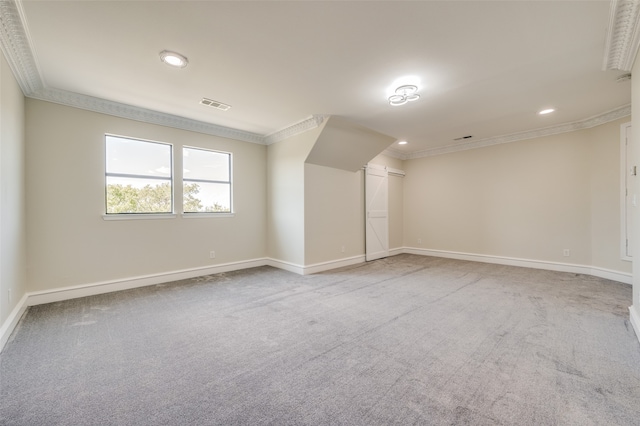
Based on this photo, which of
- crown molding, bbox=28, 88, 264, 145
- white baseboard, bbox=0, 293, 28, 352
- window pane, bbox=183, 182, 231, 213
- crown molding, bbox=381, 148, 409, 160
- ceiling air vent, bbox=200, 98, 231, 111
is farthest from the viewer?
crown molding, bbox=381, 148, 409, 160

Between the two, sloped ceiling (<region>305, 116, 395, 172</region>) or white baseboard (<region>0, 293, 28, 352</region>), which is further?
sloped ceiling (<region>305, 116, 395, 172</region>)

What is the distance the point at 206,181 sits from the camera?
16.0ft

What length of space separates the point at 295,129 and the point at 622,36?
4.01 meters

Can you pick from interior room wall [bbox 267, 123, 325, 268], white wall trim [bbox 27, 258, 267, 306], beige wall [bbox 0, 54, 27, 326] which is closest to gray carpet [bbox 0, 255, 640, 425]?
white wall trim [bbox 27, 258, 267, 306]

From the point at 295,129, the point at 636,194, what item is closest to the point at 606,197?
the point at 636,194

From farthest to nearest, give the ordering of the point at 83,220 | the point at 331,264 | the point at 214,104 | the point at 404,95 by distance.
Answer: the point at 331,264
the point at 214,104
the point at 83,220
the point at 404,95

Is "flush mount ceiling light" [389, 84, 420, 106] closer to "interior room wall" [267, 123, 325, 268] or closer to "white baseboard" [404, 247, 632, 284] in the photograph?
"interior room wall" [267, 123, 325, 268]

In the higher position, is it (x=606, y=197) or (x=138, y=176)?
(x=138, y=176)

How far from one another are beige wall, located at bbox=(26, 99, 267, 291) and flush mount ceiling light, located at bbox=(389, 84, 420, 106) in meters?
3.37

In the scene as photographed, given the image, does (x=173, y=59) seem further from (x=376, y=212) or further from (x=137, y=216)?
(x=376, y=212)

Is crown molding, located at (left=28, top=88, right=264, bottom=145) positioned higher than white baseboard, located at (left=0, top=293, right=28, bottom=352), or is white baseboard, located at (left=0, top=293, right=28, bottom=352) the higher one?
crown molding, located at (left=28, top=88, right=264, bottom=145)

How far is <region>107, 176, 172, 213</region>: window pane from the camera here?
3.89 metres

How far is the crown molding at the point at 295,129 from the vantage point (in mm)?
4383

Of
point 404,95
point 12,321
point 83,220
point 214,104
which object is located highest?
point 214,104
